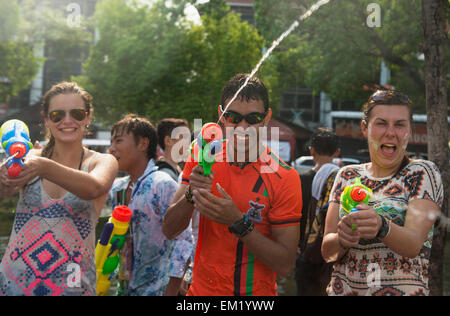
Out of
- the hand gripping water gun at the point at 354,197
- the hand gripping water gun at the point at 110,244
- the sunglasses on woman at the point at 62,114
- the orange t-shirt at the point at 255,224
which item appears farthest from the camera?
the hand gripping water gun at the point at 110,244

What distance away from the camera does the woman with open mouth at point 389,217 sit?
6.95ft

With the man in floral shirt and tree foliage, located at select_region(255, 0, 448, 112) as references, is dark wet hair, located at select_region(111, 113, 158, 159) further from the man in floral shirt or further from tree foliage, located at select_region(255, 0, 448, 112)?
tree foliage, located at select_region(255, 0, 448, 112)

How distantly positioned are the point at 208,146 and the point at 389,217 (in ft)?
2.97

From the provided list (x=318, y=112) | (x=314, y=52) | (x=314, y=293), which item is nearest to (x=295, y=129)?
(x=318, y=112)

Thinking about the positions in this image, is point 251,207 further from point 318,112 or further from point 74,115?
point 318,112

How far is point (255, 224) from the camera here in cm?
244

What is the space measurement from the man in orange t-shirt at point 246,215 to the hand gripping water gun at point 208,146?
163 millimetres

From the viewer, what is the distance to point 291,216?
2.40m

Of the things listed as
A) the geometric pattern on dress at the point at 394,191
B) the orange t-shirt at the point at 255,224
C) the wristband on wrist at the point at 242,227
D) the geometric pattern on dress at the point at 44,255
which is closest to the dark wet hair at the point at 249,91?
the orange t-shirt at the point at 255,224

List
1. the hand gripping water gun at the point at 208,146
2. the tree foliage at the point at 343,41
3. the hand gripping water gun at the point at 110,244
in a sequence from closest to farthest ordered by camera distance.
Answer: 1. the hand gripping water gun at the point at 208,146
2. the hand gripping water gun at the point at 110,244
3. the tree foliage at the point at 343,41

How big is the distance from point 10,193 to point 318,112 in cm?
3401

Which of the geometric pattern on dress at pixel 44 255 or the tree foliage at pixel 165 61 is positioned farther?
the tree foliage at pixel 165 61

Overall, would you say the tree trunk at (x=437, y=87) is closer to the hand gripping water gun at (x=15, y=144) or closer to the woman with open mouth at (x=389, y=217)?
the woman with open mouth at (x=389, y=217)

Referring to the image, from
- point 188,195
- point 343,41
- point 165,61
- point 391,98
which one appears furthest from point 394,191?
point 165,61
